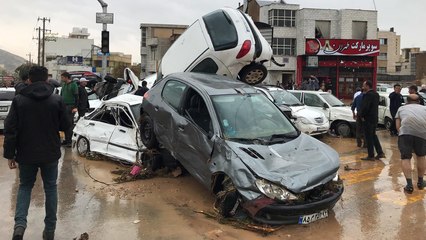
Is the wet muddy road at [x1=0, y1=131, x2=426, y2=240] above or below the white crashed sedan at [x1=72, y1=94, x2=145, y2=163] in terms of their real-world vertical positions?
below

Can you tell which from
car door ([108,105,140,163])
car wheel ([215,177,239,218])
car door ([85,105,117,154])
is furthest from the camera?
car door ([85,105,117,154])

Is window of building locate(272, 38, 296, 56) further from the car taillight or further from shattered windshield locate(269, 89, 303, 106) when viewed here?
the car taillight

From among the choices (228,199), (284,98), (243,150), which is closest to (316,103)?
Result: (284,98)

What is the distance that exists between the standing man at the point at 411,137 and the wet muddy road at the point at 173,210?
335 millimetres

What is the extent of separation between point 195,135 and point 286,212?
5.81 feet

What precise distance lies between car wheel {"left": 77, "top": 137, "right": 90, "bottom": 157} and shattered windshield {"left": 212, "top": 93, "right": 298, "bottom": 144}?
13.4 ft

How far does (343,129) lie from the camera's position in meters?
13.4

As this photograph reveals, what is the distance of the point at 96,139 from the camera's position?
28.9ft

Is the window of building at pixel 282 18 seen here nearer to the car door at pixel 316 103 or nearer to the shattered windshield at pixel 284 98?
the car door at pixel 316 103

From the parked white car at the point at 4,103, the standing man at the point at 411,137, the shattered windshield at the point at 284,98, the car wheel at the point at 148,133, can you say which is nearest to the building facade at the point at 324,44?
the shattered windshield at the point at 284,98

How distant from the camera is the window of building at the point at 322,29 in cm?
3984

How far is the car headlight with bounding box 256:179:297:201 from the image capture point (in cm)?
483

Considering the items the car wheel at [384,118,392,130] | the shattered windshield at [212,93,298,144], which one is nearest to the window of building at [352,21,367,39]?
the car wheel at [384,118,392,130]

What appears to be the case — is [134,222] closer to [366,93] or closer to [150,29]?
[366,93]
